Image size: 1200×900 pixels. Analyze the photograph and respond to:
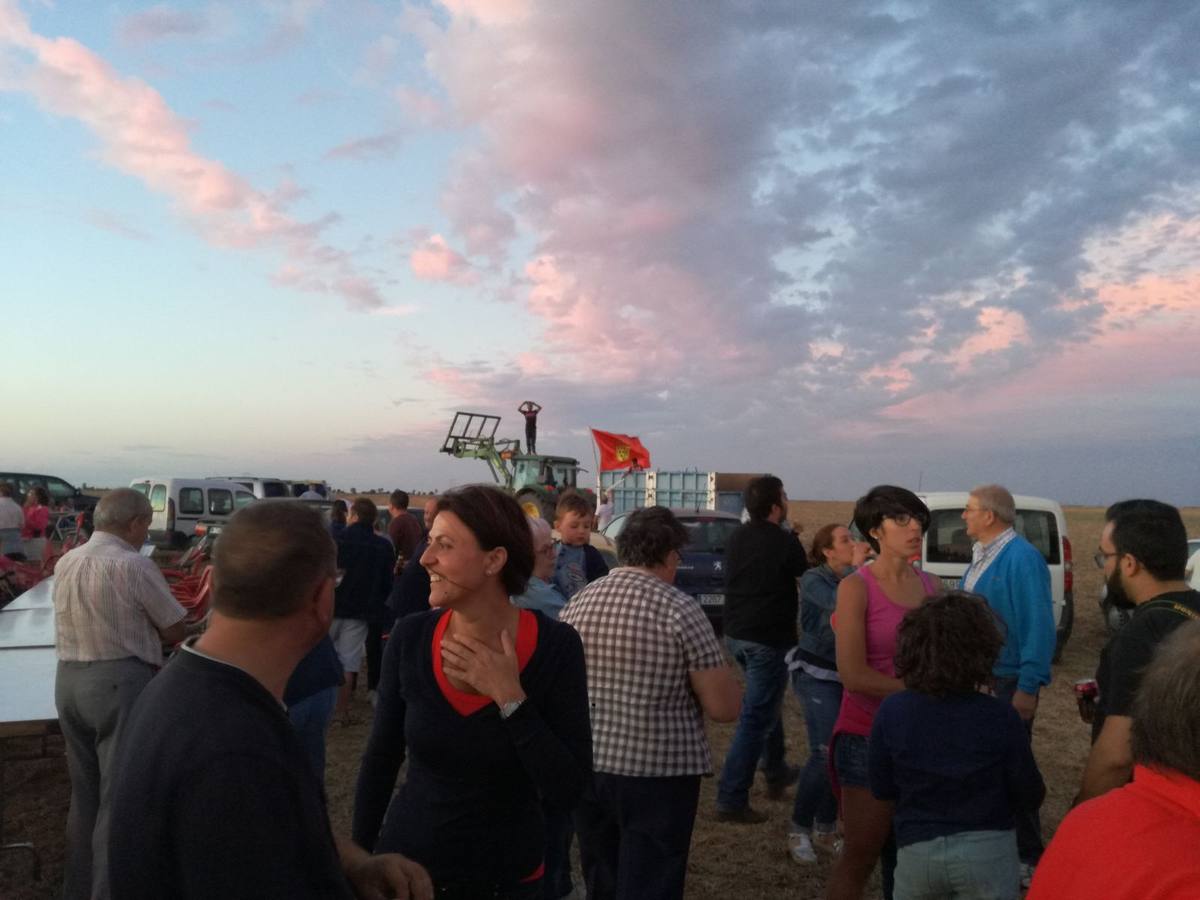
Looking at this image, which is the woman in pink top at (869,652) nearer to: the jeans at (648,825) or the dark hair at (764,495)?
the jeans at (648,825)

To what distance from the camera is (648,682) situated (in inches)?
119

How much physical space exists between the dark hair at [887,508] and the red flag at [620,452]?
1691cm

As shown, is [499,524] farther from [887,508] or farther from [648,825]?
[887,508]

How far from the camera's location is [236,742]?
129 centimetres

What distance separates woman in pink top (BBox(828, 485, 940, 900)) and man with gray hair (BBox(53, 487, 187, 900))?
285 centimetres

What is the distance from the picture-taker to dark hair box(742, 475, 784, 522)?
5.43m

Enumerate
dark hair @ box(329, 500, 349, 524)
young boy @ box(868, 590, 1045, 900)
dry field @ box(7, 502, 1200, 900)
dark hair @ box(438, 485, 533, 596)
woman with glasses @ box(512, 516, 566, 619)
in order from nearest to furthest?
dark hair @ box(438, 485, 533, 596) < young boy @ box(868, 590, 1045, 900) < woman with glasses @ box(512, 516, 566, 619) < dry field @ box(7, 502, 1200, 900) < dark hair @ box(329, 500, 349, 524)

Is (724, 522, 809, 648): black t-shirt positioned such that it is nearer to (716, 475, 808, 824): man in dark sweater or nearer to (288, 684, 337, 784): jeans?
(716, 475, 808, 824): man in dark sweater

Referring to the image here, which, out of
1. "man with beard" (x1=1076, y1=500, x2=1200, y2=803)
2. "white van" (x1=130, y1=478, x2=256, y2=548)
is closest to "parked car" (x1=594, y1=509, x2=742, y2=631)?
"man with beard" (x1=1076, y1=500, x2=1200, y2=803)

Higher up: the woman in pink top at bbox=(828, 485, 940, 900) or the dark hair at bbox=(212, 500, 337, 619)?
the dark hair at bbox=(212, 500, 337, 619)

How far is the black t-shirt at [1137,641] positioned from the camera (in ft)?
8.11

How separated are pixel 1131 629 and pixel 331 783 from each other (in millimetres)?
4984

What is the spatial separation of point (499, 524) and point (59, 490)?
83.5 feet

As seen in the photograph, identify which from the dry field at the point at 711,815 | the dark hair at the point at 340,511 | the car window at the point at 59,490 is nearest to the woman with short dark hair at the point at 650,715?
the dry field at the point at 711,815
